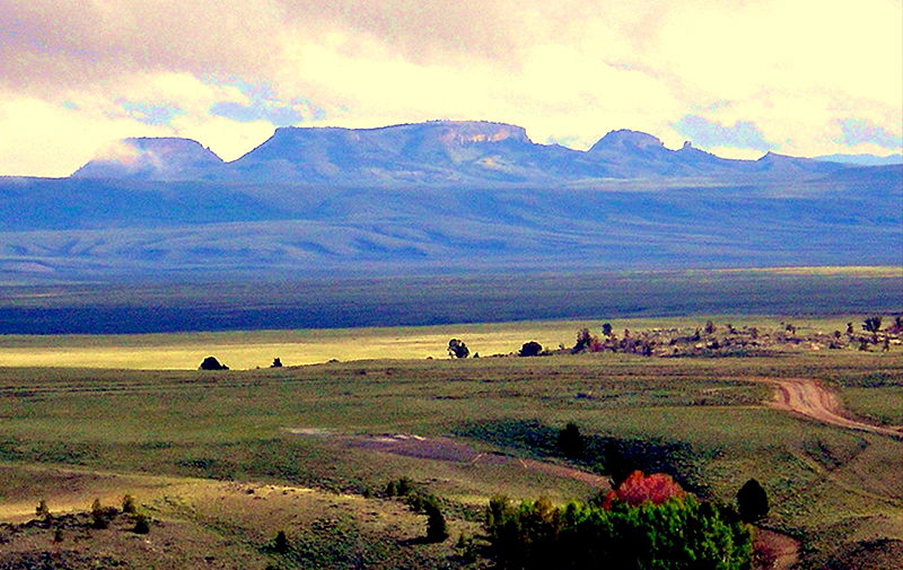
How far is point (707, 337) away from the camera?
3602 inches

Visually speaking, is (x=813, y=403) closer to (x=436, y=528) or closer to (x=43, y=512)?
(x=436, y=528)

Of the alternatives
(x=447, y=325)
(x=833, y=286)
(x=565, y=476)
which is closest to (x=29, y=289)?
(x=447, y=325)

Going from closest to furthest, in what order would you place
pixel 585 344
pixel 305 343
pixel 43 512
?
pixel 43 512
pixel 585 344
pixel 305 343

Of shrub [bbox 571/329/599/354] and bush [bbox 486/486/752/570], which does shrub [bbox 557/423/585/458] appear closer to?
bush [bbox 486/486/752/570]

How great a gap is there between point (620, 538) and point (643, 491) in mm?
8143

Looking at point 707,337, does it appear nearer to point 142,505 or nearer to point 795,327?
point 795,327

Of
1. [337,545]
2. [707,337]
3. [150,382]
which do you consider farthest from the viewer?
[707,337]

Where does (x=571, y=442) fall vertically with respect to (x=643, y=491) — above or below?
above

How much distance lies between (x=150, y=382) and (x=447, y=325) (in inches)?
2274

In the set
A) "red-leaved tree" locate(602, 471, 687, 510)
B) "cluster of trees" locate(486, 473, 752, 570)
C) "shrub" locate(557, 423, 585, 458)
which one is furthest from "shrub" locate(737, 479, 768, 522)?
"shrub" locate(557, 423, 585, 458)

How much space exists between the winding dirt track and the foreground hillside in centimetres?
22

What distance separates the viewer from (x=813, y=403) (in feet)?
180

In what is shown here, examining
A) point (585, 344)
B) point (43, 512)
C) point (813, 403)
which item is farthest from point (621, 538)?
point (585, 344)

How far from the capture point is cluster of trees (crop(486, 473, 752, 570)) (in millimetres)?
30547
